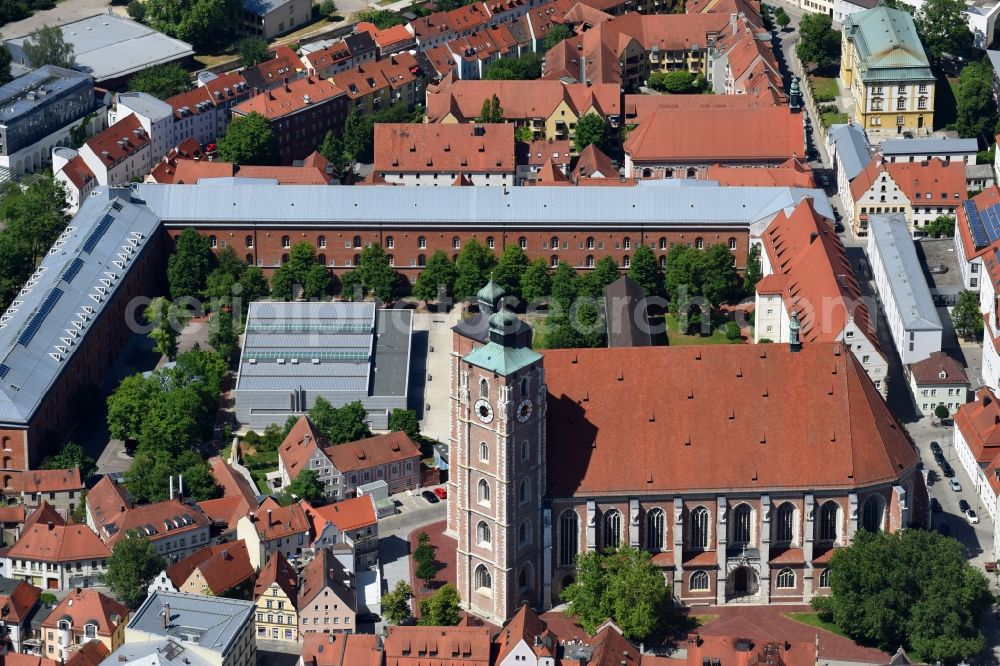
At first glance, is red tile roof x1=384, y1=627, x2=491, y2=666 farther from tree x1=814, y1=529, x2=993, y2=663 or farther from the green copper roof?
tree x1=814, y1=529, x2=993, y2=663

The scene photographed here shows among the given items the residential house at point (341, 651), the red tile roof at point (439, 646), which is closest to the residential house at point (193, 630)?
the residential house at point (341, 651)

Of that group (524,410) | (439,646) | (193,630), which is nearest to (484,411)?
(524,410)

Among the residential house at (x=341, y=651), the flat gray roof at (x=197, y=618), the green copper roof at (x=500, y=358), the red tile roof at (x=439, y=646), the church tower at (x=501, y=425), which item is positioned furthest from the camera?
the flat gray roof at (x=197, y=618)

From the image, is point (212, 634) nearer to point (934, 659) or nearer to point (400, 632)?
point (400, 632)

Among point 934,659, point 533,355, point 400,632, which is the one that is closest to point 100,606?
point 400,632

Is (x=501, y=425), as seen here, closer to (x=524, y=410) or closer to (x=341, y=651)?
(x=524, y=410)

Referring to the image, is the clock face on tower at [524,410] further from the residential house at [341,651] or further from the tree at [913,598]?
the tree at [913,598]

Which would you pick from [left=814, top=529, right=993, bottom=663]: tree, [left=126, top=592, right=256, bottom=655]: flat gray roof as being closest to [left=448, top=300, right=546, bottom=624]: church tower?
[left=126, top=592, right=256, bottom=655]: flat gray roof
